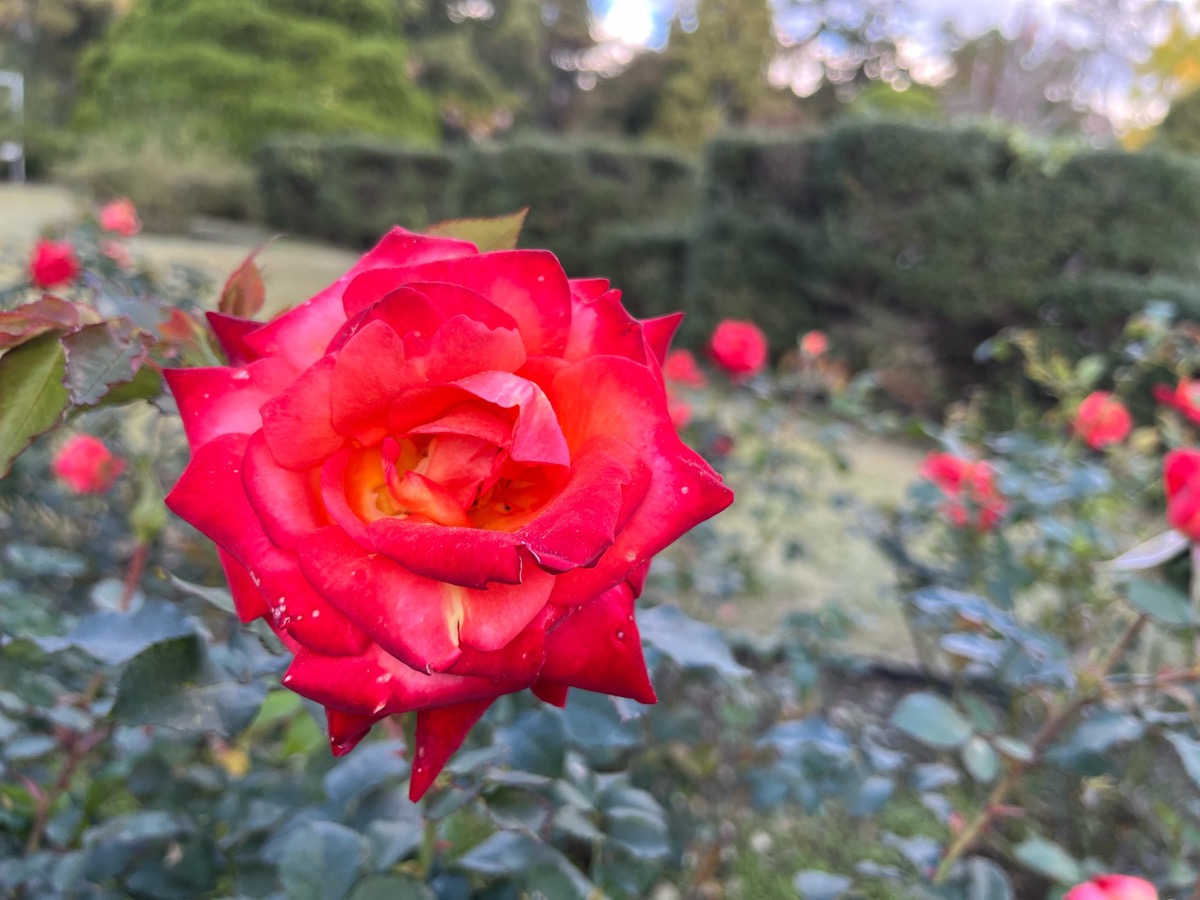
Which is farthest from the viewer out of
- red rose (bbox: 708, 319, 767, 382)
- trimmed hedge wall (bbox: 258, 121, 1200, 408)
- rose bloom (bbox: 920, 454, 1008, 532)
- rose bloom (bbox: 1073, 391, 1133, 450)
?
trimmed hedge wall (bbox: 258, 121, 1200, 408)

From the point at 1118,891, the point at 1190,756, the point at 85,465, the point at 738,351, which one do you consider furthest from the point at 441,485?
the point at 738,351

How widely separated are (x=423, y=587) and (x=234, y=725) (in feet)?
0.73

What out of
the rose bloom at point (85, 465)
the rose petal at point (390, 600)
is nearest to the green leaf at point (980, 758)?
the rose petal at point (390, 600)

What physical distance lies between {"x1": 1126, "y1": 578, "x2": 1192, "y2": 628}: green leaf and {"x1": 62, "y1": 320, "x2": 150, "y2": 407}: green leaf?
26.7 inches

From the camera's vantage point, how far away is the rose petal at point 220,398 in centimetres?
30

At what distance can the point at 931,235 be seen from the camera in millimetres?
4355

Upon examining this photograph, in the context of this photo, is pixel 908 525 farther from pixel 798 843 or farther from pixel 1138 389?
pixel 1138 389

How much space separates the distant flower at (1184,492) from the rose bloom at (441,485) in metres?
0.49

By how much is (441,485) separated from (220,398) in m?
0.10

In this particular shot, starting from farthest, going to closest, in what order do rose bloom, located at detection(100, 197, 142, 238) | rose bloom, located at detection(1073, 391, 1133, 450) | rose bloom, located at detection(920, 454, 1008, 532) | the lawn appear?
the lawn < rose bloom, located at detection(100, 197, 142, 238) < rose bloom, located at detection(1073, 391, 1133, 450) < rose bloom, located at detection(920, 454, 1008, 532)

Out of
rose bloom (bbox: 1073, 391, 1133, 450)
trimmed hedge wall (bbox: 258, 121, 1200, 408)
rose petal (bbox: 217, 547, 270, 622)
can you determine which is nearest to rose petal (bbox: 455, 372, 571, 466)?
rose petal (bbox: 217, 547, 270, 622)

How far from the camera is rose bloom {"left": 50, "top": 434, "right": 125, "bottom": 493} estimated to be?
1347 mm

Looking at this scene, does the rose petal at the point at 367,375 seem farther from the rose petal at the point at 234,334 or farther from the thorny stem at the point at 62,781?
the thorny stem at the point at 62,781

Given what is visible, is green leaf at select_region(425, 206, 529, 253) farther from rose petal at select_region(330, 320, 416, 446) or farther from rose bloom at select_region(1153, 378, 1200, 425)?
rose bloom at select_region(1153, 378, 1200, 425)
